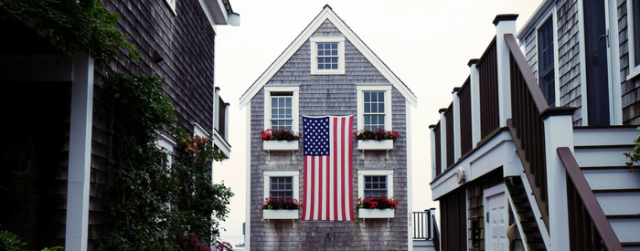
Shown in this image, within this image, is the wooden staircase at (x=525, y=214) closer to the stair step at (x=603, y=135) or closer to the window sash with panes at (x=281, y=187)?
the stair step at (x=603, y=135)

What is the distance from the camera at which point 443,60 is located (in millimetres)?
17281

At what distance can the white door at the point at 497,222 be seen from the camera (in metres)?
5.72

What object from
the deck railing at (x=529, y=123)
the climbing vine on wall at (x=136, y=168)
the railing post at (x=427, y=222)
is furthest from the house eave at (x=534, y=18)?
the climbing vine on wall at (x=136, y=168)

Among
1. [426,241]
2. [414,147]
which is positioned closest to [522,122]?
[426,241]

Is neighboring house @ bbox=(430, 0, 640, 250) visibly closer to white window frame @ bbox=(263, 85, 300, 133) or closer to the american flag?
the american flag

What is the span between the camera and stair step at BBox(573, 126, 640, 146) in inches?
191

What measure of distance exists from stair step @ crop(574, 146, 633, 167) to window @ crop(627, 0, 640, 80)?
917 millimetres

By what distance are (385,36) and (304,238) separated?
634 centimetres

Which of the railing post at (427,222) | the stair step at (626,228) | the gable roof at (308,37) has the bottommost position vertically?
the railing post at (427,222)

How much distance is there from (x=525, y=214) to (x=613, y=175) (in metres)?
0.77

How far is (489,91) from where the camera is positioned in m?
5.99

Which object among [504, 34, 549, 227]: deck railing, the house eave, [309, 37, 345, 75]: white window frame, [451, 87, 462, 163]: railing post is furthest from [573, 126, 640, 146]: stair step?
[309, 37, 345, 75]: white window frame

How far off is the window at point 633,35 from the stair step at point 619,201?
4.33 ft

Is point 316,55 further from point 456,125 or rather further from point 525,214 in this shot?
point 525,214
